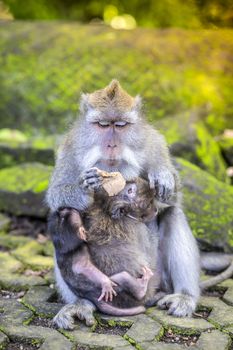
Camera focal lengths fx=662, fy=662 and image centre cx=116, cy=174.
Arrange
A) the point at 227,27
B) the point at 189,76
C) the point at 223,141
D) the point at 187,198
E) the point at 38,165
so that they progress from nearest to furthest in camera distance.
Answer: the point at 187,198
the point at 38,165
the point at 223,141
the point at 189,76
the point at 227,27

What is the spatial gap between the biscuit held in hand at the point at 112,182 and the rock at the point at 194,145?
2.81 m

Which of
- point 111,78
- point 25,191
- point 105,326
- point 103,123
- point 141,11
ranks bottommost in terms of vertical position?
point 105,326

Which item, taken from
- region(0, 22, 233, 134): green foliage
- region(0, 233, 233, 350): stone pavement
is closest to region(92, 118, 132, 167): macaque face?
region(0, 233, 233, 350): stone pavement

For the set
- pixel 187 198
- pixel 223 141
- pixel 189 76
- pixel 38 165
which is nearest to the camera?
pixel 187 198

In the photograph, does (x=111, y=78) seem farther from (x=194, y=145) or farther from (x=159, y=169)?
(x=159, y=169)

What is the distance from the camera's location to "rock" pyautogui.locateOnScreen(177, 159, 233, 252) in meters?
6.22

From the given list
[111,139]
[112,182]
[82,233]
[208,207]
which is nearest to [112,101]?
[111,139]

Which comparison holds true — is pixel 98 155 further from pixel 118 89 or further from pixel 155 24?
pixel 155 24

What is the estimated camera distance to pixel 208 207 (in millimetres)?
6504

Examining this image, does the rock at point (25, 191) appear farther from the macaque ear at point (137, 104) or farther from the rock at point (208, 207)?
the macaque ear at point (137, 104)

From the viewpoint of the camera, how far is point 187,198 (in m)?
6.59

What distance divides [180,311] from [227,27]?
21.0 ft

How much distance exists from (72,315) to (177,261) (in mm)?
947

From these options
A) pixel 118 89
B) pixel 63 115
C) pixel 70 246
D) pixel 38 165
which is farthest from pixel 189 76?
pixel 70 246
